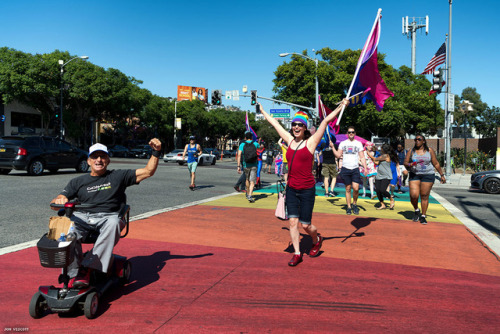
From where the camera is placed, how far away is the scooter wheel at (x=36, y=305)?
318 cm

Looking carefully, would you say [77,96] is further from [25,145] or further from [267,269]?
[267,269]

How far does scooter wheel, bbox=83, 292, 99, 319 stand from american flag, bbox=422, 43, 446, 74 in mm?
22850

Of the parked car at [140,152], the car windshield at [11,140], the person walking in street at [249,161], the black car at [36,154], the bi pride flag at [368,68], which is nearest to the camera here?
the bi pride flag at [368,68]

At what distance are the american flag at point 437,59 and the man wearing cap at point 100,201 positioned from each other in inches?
867

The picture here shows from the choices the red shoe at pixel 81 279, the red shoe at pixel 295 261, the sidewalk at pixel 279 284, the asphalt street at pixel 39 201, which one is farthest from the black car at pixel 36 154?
the red shoe at pixel 81 279

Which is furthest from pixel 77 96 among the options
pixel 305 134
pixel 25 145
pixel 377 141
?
pixel 305 134

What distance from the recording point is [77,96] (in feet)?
129

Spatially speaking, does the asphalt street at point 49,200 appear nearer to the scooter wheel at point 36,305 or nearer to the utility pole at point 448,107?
the scooter wheel at point 36,305

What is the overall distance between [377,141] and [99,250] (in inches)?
1528

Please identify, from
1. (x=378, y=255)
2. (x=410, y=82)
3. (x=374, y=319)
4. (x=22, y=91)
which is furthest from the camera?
(x=410, y=82)

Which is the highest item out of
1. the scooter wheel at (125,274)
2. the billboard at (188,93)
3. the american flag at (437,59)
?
the billboard at (188,93)

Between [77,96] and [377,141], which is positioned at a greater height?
[77,96]

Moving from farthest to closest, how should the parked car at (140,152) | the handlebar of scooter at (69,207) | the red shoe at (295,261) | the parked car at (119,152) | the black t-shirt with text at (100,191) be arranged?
the parked car at (140,152)
the parked car at (119,152)
the red shoe at (295,261)
the black t-shirt with text at (100,191)
the handlebar of scooter at (69,207)

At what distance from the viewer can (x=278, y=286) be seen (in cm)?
411
